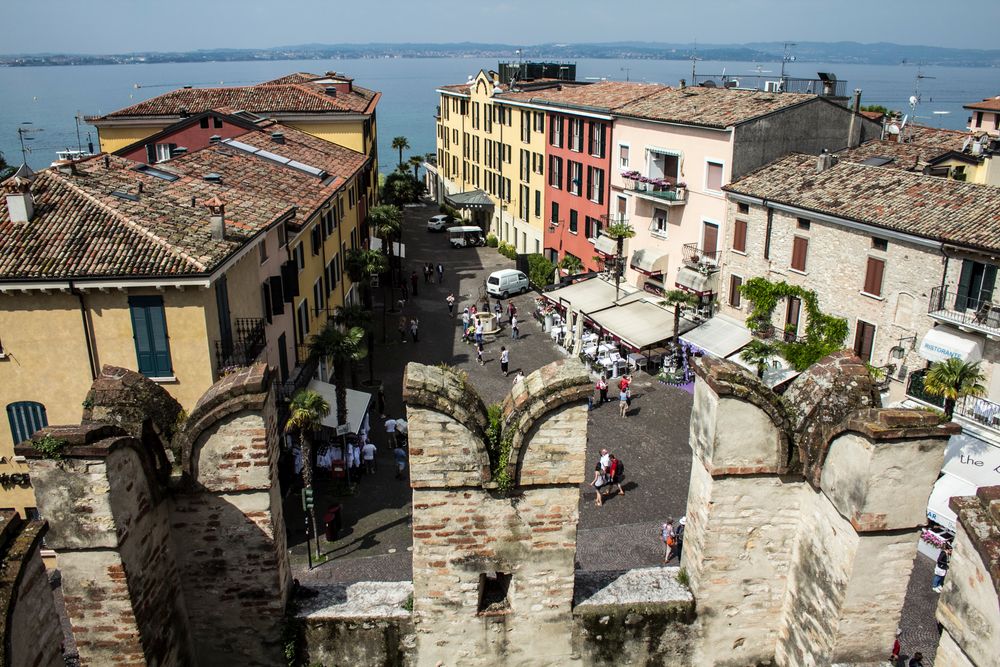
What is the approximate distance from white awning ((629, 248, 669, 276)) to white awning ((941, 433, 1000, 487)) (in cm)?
1906

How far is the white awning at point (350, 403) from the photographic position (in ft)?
91.0

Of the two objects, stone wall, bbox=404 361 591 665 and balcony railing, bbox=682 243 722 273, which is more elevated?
stone wall, bbox=404 361 591 665

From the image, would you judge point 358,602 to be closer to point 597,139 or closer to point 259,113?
point 597,139

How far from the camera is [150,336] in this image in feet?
66.7

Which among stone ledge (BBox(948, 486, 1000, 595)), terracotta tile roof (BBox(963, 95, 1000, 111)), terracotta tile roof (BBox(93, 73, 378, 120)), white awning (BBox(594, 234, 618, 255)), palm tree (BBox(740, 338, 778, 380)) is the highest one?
terracotta tile roof (BBox(93, 73, 378, 120))

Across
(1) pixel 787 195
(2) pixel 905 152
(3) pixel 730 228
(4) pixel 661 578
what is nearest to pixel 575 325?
(3) pixel 730 228

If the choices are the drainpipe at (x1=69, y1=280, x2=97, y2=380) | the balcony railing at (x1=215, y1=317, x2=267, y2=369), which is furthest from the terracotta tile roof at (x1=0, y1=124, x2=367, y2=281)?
the balcony railing at (x1=215, y1=317, x2=267, y2=369)

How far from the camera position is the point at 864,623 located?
7477mm

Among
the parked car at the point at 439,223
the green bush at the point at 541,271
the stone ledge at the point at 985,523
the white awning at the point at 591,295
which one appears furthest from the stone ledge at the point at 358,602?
the parked car at the point at 439,223

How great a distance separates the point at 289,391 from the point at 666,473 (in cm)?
1381

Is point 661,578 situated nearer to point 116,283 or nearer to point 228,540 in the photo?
point 228,540

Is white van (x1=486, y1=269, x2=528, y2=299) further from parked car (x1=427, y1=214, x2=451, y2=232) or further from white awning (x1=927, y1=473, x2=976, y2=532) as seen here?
white awning (x1=927, y1=473, x2=976, y2=532)

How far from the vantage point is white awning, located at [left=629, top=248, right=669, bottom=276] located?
4184cm

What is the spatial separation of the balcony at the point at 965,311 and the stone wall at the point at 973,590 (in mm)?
22319
